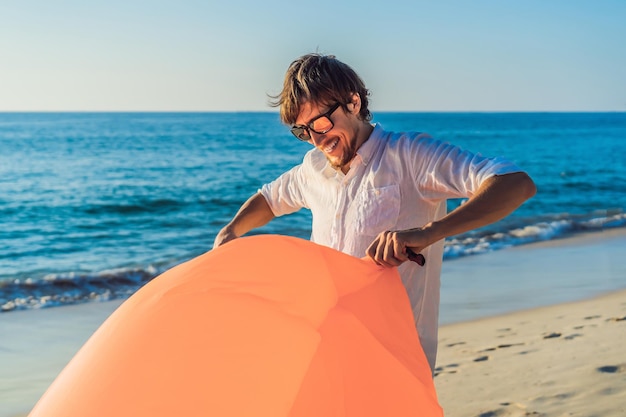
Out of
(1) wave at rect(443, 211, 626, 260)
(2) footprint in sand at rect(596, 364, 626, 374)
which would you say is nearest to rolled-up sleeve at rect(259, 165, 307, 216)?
(2) footprint in sand at rect(596, 364, 626, 374)

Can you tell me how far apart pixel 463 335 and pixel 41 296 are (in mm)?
4605

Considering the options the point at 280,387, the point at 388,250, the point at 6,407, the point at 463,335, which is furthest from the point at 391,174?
the point at 463,335

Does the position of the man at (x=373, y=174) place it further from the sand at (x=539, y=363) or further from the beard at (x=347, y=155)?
the sand at (x=539, y=363)

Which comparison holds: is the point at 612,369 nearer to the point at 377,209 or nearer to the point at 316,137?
the point at 377,209

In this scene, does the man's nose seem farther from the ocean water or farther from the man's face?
the ocean water

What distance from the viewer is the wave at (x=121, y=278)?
8.27m

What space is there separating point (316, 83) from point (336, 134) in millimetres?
165

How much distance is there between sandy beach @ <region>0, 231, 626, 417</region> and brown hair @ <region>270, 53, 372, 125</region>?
8.76ft

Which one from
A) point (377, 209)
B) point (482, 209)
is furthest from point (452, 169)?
point (377, 209)

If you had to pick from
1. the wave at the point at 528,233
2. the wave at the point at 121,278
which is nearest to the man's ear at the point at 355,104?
the wave at the point at 121,278

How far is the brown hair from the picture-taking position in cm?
220

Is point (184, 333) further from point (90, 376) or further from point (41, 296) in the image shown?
point (41, 296)

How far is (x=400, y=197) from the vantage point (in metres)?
2.27

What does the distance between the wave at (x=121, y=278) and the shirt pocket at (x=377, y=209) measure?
20.5ft
